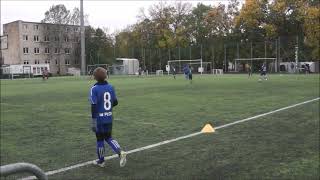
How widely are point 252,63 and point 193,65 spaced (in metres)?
10.8

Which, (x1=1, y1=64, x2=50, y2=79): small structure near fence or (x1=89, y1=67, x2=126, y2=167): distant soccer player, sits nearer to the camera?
(x1=89, y1=67, x2=126, y2=167): distant soccer player

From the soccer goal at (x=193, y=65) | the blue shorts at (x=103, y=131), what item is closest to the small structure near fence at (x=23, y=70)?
the soccer goal at (x=193, y=65)

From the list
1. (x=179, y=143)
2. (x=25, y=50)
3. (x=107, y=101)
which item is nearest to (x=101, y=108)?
(x=107, y=101)

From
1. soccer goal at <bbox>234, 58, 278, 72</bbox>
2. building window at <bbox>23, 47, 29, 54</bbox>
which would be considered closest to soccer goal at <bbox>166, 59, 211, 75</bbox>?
soccer goal at <bbox>234, 58, 278, 72</bbox>

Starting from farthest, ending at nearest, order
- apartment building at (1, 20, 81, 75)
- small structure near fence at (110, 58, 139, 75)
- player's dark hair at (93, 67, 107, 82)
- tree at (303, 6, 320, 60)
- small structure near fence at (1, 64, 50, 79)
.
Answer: apartment building at (1, 20, 81, 75), small structure near fence at (1, 64, 50, 79), small structure near fence at (110, 58, 139, 75), tree at (303, 6, 320, 60), player's dark hair at (93, 67, 107, 82)

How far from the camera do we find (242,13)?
3029 inches

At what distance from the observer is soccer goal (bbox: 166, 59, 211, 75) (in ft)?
248

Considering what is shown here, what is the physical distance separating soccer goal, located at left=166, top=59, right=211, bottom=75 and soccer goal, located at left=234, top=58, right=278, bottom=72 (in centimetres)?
495

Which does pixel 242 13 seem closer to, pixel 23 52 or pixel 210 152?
pixel 23 52

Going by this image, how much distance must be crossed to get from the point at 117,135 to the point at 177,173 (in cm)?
396

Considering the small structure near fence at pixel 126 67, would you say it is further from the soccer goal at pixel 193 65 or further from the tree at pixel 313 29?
the tree at pixel 313 29

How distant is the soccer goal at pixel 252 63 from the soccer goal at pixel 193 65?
495cm

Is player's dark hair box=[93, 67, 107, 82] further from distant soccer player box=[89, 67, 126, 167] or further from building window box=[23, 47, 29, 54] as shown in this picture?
building window box=[23, 47, 29, 54]

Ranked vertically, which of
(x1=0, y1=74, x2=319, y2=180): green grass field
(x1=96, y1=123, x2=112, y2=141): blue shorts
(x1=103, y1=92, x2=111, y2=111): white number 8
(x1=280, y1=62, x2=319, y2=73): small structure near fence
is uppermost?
(x1=280, y1=62, x2=319, y2=73): small structure near fence
